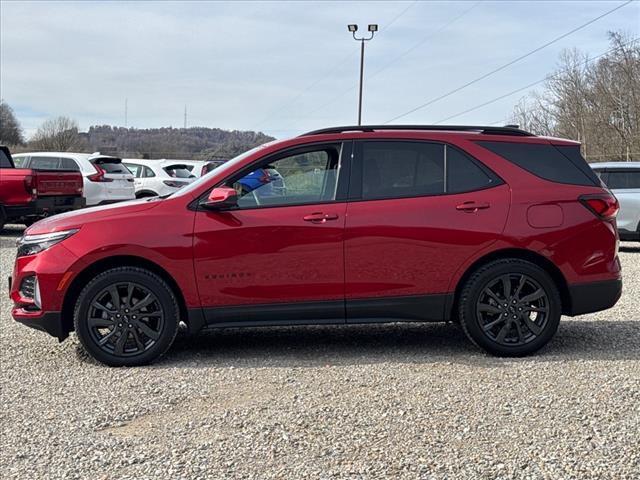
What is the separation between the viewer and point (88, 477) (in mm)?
3420

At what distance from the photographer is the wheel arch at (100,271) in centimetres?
537

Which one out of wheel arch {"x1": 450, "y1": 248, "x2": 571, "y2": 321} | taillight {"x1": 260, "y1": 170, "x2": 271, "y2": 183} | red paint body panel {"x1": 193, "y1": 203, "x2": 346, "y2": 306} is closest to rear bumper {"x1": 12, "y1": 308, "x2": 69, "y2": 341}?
red paint body panel {"x1": 193, "y1": 203, "x2": 346, "y2": 306}

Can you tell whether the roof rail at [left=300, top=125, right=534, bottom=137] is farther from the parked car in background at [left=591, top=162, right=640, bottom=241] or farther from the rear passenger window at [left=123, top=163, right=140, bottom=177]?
the rear passenger window at [left=123, top=163, right=140, bottom=177]

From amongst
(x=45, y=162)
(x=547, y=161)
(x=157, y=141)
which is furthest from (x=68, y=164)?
(x=157, y=141)

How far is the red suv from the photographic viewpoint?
5324 millimetres

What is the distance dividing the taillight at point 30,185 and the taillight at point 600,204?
38.6 ft

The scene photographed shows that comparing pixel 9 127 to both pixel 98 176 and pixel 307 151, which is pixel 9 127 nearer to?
pixel 98 176

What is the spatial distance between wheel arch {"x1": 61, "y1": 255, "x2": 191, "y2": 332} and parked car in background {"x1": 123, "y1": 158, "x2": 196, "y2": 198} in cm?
1400

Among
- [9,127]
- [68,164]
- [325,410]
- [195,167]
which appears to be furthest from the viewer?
[9,127]

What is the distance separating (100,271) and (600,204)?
3.91 m

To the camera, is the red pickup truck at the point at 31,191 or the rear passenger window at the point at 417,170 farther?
the red pickup truck at the point at 31,191

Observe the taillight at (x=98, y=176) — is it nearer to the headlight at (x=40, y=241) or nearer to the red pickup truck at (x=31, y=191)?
the red pickup truck at (x=31, y=191)

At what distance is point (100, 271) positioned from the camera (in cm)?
543

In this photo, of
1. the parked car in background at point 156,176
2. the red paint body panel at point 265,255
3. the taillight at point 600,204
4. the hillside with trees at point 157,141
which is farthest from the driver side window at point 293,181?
the hillside with trees at point 157,141
